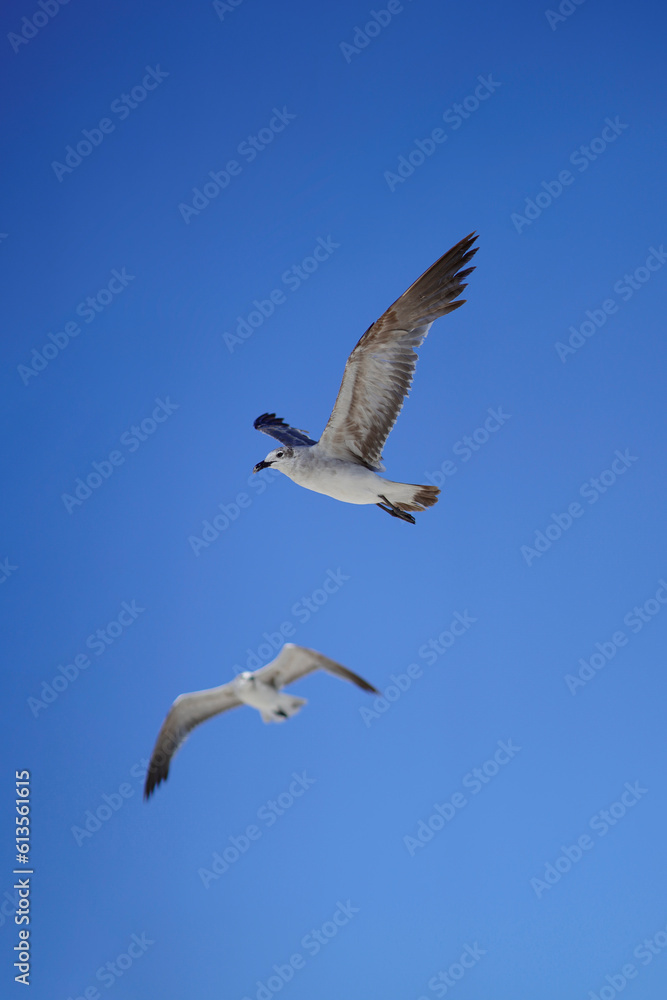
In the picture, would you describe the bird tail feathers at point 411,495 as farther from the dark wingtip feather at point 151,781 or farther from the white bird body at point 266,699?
the dark wingtip feather at point 151,781

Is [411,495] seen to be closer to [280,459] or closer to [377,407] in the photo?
[377,407]

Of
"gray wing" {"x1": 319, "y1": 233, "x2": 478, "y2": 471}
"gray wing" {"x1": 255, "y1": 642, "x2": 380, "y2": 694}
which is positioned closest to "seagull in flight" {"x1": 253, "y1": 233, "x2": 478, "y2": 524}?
"gray wing" {"x1": 319, "y1": 233, "x2": 478, "y2": 471}

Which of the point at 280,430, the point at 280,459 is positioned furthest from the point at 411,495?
the point at 280,430

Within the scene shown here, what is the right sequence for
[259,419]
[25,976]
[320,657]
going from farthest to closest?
[25,976]
[259,419]
[320,657]

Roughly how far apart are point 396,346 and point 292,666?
3305 millimetres

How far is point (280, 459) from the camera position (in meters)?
9.99

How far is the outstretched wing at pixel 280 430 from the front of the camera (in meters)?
10.5

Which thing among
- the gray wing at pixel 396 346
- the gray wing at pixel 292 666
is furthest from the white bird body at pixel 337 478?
the gray wing at pixel 292 666

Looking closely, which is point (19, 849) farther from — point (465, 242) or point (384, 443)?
point (465, 242)

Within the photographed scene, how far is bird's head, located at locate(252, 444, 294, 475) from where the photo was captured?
9.98 metres

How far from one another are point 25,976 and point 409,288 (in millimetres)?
9494

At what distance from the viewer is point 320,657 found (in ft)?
25.9

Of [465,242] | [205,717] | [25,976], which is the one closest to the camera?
[205,717]

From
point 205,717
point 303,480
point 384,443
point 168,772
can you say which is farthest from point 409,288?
point 168,772
